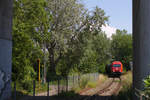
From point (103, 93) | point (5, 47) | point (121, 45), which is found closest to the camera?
point (5, 47)

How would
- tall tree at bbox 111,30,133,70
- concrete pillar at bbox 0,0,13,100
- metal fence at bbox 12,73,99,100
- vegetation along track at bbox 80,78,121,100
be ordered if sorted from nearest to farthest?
concrete pillar at bbox 0,0,13,100 → metal fence at bbox 12,73,99,100 → vegetation along track at bbox 80,78,121,100 → tall tree at bbox 111,30,133,70

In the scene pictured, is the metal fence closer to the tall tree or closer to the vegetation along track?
the vegetation along track

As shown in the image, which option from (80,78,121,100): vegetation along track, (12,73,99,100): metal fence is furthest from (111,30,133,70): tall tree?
→ (12,73,99,100): metal fence

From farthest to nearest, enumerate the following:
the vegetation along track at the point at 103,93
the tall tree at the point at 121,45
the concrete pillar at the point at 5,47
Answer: the tall tree at the point at 121,45 < the vegetation along track at the point at 103,93 < the concrete pillar at the point at 5,47

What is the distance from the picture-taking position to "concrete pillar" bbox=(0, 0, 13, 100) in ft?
49.6

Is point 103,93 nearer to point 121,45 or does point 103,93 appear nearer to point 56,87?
point 56,87

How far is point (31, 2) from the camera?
22828mm

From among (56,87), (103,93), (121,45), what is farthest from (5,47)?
(121,45)

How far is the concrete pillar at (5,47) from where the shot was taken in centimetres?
1513

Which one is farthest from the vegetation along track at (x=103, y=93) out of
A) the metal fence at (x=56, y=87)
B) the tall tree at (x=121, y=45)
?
the tall tree at (x=121, y=45)

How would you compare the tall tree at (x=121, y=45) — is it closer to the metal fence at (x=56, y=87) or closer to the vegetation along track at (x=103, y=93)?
the vegetation along track at (x=103, y=93)

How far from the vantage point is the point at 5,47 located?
51.0 ft

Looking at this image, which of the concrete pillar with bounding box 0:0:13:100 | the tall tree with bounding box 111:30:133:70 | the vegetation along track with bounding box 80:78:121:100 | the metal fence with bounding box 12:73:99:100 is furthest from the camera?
the tall tree with bounding box 111:30:133:70

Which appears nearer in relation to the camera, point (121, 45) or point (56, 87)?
point (56, 87)
